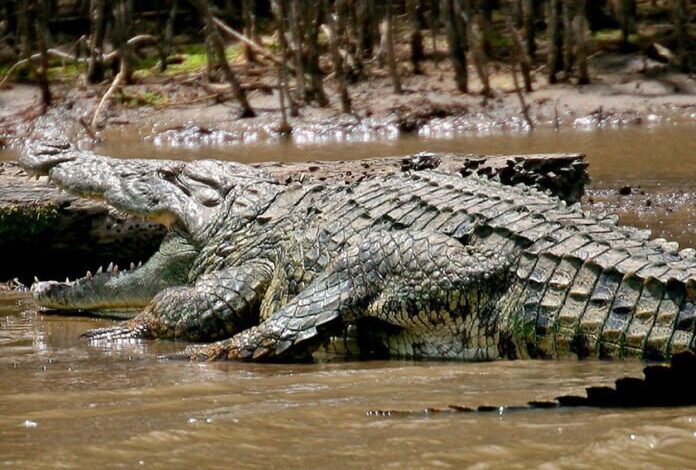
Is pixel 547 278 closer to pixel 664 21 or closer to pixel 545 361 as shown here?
pixel 545 361

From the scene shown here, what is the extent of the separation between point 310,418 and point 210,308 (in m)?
2.29

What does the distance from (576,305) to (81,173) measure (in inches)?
124

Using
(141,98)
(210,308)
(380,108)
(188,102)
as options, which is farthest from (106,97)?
(210,308)

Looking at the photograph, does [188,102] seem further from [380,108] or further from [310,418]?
[310,418]

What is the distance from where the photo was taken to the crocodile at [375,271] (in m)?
5.05

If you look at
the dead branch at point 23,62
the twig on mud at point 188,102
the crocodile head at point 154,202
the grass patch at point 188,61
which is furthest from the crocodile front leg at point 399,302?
the grass patch at point 188,61

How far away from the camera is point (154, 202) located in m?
6.86

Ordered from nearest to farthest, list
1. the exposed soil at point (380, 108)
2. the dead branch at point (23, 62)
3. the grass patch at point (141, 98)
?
the exposed soil at point (380, 108) < the grass patch at point (141, 98) < the dead branch at point (23, 62)

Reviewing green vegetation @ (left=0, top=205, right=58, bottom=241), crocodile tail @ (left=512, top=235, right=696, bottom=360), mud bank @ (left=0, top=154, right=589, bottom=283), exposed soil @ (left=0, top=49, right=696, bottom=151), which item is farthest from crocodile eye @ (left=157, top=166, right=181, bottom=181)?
exposed soil @ (left=0, top=49, right=696, bottom=151)

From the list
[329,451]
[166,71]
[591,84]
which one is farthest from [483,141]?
[329,451]

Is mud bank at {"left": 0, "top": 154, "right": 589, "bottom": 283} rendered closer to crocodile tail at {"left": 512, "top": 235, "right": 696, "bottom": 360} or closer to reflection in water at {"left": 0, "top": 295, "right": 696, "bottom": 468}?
reflection in water at {"left": 0, "top": 295, "right": 696, "bottom": 468}

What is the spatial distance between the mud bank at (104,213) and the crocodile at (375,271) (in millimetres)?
616

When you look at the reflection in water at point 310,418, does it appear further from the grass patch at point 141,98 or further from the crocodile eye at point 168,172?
the grass patch at point 141,98

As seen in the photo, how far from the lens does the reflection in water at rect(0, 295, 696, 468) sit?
11.2 feet
